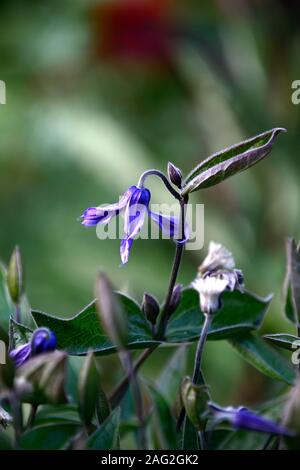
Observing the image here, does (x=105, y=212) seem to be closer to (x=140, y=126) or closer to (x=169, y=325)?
(x=169, y=325)

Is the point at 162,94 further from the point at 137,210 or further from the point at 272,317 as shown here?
the point at 137,210

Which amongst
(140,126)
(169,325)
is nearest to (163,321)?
(169,325)

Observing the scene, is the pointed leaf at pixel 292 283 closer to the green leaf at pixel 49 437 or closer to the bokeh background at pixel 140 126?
the green leaf at pixel 49 437

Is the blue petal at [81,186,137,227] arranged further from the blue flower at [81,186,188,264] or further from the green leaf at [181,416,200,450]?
the green leaf at [181,416,200,450]

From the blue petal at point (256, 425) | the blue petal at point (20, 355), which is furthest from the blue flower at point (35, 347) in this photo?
the blue petal at point (256, 425)

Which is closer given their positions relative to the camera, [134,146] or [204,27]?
[134,146]

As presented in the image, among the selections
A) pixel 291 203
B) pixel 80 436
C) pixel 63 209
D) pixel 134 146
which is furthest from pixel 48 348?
pixel 63 209

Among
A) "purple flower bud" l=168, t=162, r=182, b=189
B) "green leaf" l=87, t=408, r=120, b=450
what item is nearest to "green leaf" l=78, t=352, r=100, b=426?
"green leaf" l=87, t=408, r=120, b=450
